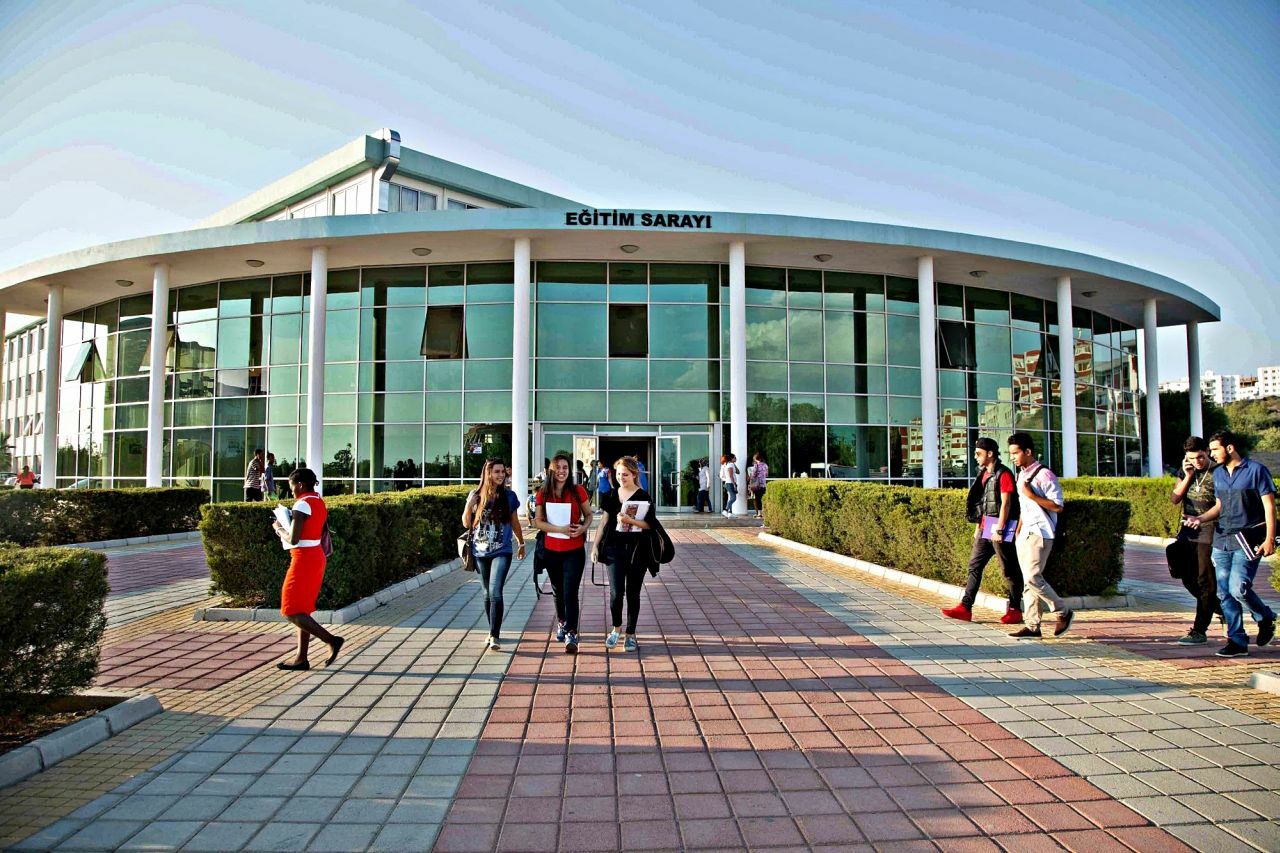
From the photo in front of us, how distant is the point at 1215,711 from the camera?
5.11 metres

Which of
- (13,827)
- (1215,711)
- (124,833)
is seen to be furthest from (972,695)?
(13,827)

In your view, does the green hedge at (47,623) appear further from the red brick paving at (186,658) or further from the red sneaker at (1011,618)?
the red sneaker at (1011,618)

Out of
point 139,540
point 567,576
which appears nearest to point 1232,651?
point 567,576

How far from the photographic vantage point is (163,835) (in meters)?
3.48

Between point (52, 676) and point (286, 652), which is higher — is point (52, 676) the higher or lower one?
the higher one

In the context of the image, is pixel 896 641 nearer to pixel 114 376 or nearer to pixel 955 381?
pixel 955 381

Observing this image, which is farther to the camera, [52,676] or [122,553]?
[122,553]

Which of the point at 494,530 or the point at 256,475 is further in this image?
the point at 256,475

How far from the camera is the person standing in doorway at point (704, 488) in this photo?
2300cm

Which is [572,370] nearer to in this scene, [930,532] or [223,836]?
[930,532]

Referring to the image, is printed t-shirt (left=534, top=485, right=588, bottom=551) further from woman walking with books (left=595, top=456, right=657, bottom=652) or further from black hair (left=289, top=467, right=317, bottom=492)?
black hair (left=289, top=467, right=317, bottom=492)

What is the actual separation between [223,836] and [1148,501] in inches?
710

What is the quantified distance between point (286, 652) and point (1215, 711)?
7.20 metres

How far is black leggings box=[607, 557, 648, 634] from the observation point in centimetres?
689
